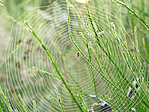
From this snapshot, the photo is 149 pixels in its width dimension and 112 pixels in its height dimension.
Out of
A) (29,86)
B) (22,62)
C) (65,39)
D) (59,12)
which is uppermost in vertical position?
(59,12)

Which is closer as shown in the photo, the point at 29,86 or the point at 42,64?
the point at 29,86

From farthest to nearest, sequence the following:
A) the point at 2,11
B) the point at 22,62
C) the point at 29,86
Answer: the point at 2,11
the point at 22,62
the point at 29,86

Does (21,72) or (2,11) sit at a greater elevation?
(2,11)

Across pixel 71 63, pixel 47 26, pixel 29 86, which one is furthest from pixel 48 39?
pixel 29 86

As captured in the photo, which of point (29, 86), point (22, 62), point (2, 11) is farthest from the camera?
point (2, 11)

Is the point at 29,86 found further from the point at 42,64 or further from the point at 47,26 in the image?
the point at 47,26

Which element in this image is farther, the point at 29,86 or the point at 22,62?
the point at 22,62

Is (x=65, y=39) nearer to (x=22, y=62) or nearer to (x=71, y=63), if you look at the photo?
(x=71, y=63)

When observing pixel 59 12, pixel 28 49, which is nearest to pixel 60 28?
pixel 59 12

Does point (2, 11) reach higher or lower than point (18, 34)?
higher
